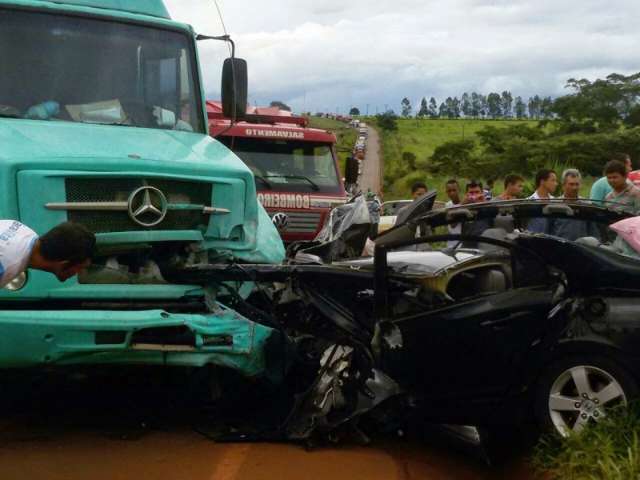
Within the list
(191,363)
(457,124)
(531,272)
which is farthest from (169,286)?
(457,124)

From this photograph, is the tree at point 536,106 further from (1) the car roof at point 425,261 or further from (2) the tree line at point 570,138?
(1) the car roof at point 425,261

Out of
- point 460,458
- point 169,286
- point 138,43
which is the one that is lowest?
point 460,458

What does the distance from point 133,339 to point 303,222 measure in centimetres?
732

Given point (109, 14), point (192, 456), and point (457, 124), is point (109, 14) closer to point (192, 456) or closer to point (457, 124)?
point (192, 456)

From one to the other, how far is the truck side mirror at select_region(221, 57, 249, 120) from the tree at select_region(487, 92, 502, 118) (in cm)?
10462

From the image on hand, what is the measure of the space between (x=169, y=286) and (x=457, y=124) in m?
91.9

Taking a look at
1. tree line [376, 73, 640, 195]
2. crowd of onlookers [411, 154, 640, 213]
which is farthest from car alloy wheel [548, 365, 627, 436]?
tree line [376, 73, 640, 195]

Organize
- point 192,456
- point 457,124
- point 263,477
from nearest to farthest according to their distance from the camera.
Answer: point 263,477 < point 192,456 < point 457,124

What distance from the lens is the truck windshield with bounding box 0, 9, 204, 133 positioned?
21.3 feet

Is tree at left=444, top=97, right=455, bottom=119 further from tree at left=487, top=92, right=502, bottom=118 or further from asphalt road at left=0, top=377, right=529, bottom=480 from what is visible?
asphalt road at left=0, top=377, right=529, bottom=480

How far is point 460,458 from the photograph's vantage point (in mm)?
5535

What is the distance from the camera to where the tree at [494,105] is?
109125mm

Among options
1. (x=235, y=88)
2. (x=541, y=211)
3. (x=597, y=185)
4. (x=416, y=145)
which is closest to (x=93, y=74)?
(x=235, y=88)

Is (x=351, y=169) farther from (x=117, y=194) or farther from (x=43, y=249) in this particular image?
(x=43, y=249)
